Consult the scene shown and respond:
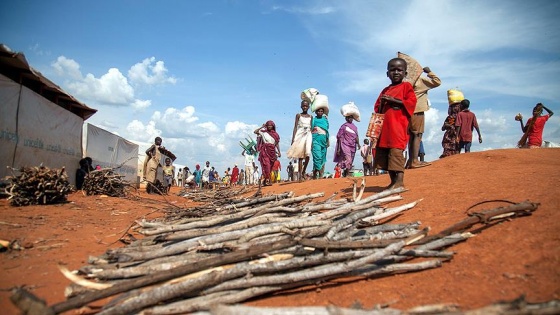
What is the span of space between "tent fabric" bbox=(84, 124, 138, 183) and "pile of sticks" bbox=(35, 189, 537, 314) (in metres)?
8.20

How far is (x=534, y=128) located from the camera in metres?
8.45

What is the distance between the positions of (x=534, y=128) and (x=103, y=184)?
11952 mm

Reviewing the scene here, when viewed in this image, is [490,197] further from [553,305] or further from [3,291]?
[3,291]

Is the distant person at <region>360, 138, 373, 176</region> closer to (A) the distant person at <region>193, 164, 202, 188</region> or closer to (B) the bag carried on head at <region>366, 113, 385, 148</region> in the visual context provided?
(B) the bag carried on head at <region>366, 113, 385, 148</region>

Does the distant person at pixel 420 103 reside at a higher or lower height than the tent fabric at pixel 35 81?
lower

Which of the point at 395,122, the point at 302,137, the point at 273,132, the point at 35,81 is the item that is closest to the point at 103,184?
the point at 35,81

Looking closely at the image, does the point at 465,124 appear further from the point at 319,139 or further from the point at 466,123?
the point at 319,139

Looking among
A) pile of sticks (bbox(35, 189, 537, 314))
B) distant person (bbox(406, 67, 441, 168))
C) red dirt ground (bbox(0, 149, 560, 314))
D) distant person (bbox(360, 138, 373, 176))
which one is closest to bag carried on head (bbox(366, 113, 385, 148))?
red dirt ground (bbox(0, 149, 560, 314))

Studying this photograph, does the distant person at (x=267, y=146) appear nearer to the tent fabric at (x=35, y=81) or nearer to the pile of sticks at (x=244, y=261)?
the tent fabric at (x=35, y=81)

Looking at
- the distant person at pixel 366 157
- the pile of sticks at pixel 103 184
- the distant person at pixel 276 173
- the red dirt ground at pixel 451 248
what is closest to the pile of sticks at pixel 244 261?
the red dirt ground at pixel 451 248

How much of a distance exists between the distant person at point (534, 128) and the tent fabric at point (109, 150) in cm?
1166

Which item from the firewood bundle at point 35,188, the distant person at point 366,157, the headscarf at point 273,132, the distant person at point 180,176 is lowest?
the distant person at point 180,176

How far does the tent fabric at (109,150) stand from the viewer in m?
12.0

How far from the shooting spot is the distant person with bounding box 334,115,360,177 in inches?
353
